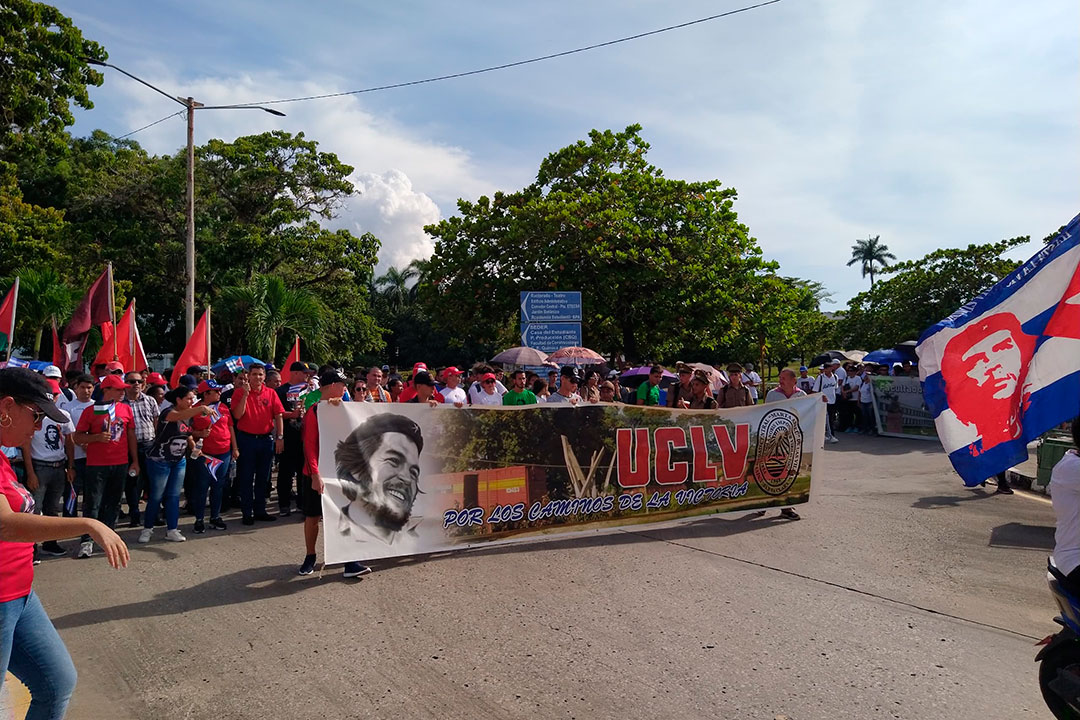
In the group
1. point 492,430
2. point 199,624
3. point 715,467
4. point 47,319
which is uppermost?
point 47,319

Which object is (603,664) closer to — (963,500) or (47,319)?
(963,500)

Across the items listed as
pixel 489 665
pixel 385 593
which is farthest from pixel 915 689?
pixel 385 593

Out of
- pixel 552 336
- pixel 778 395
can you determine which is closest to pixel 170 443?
pixel 778 395

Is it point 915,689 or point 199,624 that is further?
point 199,624

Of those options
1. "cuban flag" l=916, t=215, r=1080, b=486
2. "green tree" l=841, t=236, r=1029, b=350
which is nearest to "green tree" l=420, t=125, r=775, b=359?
"green tree" l=841, t=236, r=1029, b=350

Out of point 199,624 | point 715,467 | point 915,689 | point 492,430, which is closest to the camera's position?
point 915,689

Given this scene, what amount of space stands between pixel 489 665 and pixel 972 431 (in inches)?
130

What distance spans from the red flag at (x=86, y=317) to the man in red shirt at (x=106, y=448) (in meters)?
6.94

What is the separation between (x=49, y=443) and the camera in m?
7.25

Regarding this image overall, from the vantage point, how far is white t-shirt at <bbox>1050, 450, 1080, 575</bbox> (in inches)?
146

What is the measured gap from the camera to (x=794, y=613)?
5.49 metres

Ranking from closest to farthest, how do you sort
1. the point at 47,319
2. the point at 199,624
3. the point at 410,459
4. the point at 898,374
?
the point at 199,624 < the point at 410,459 < the point at 898,374 < the point at 47,319

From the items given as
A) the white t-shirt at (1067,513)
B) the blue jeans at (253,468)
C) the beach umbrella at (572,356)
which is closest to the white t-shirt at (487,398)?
the blue jeans at (253,468)

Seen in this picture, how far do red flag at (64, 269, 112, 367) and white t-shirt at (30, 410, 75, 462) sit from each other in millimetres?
7080
